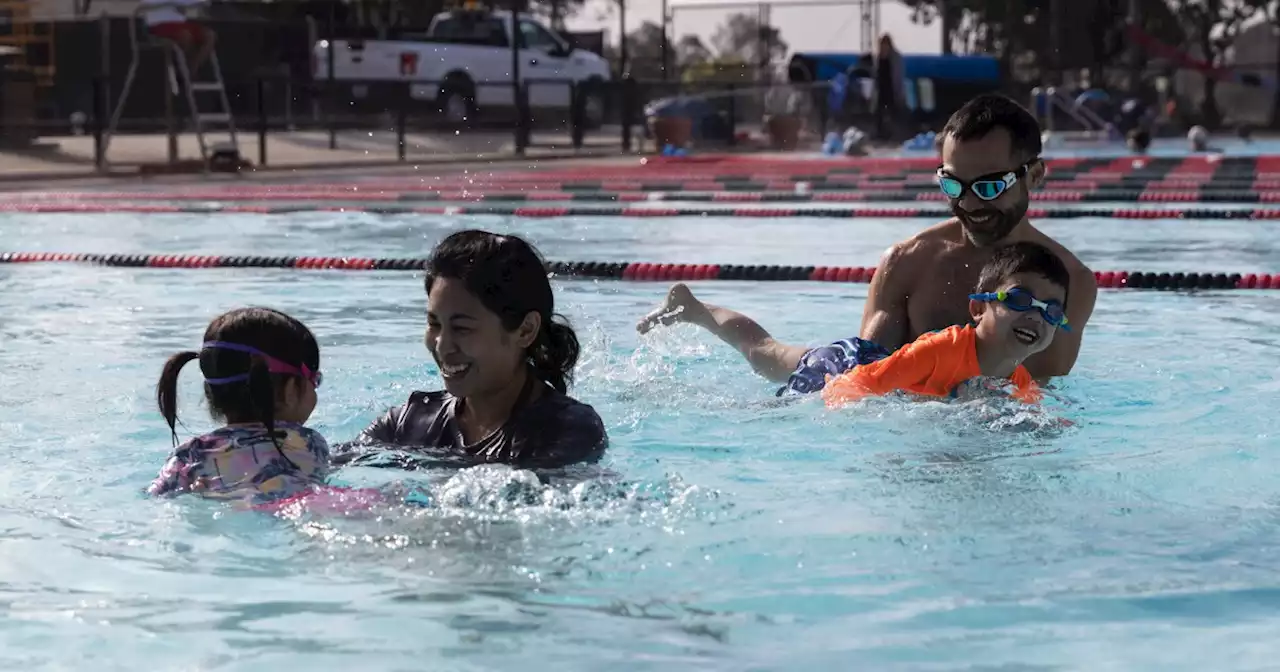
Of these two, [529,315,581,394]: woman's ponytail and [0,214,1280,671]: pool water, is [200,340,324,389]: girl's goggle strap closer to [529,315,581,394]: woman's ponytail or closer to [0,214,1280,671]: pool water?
[0,214,1280,671]: pool water

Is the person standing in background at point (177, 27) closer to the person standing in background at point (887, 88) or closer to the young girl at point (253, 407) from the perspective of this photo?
the person standing in background at point (887, 88)

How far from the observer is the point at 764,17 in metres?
29.0

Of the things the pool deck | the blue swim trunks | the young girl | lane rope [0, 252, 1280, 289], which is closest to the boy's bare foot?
the blue swim trunks

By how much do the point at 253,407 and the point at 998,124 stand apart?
2.40m

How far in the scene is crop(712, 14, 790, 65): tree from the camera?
2962 cm

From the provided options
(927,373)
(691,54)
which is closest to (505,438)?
(927,373)

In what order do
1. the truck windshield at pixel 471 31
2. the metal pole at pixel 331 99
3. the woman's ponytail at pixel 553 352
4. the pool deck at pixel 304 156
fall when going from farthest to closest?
the truck windshield at pixel 471 31 < the metal pole at pixel 331 99 < the pool deck at pixel 304 156 < the woman's ponytail at pixel 553 352

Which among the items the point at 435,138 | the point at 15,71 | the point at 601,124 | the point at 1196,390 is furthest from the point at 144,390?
the point at 601,124

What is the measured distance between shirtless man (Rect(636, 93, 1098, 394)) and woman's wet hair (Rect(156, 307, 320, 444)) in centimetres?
184

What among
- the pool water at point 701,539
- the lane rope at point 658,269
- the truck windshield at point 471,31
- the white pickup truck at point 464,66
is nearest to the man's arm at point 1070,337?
the pool water at point 701,539

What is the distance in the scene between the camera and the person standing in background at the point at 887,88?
2256 cm

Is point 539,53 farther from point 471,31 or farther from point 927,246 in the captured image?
point 927,246

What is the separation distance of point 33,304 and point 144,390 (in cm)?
260

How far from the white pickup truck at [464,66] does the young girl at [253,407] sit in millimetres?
18646
